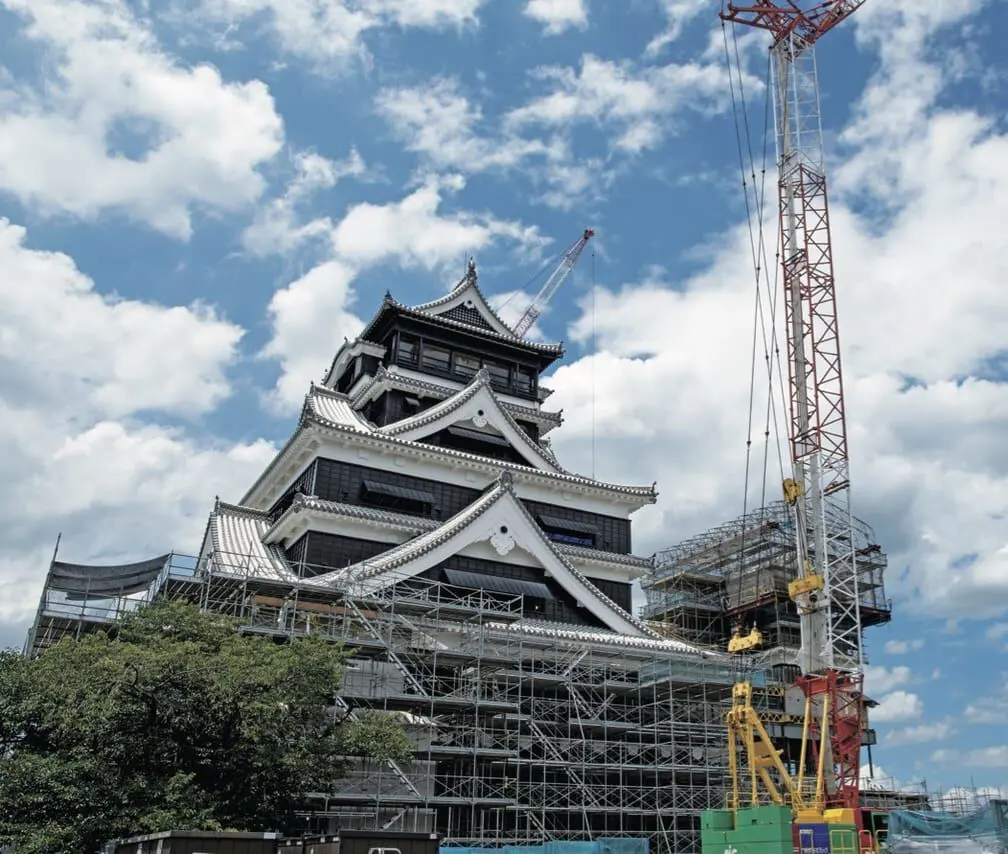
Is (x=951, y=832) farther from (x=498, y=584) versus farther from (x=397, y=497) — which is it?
(x=397, y=497)

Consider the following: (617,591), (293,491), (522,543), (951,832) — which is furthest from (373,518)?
(951,832)

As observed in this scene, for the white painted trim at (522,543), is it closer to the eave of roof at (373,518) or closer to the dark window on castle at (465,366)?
the eave of roof at (373,518)

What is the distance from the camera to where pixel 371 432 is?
137ft

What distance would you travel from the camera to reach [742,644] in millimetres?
40375

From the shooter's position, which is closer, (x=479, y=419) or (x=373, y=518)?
(x=373, y=518)

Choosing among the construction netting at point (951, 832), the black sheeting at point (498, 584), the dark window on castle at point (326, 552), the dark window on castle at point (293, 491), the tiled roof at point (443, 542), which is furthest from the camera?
the dark window on castle at point (293, 491)

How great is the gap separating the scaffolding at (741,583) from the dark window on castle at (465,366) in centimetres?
1799

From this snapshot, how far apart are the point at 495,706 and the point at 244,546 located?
13.4 m

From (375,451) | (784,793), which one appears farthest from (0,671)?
(784,793)

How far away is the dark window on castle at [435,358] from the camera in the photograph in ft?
164

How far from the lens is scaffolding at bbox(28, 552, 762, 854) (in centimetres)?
3059

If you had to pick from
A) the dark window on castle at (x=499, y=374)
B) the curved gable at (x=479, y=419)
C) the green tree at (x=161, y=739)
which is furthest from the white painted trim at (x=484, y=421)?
the green tree at (x=161, y=739)

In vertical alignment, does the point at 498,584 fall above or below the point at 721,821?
above

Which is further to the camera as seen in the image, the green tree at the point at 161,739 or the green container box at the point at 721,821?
the green container box at the point at 721,821
